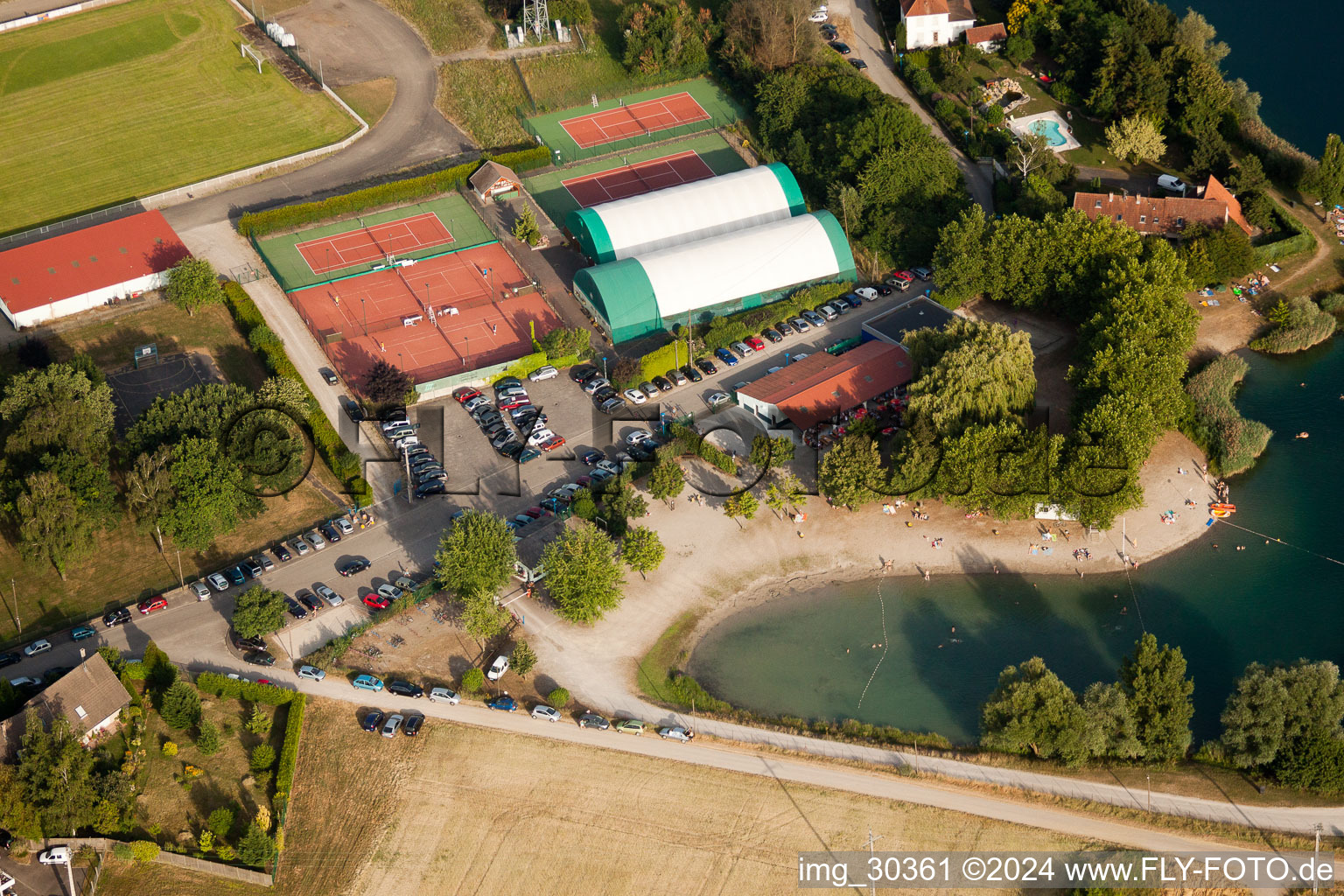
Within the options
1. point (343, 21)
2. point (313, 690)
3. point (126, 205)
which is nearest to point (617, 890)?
→ point (313, 690)

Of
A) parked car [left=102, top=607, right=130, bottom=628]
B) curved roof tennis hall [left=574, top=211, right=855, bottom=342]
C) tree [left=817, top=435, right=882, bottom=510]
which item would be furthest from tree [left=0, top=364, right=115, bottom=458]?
tree [left=817, top=435, right=882, bottom=510]

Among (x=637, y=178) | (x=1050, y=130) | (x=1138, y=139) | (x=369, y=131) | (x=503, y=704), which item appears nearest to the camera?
(x=503, y=704)

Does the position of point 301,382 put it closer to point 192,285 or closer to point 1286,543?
point 192,285

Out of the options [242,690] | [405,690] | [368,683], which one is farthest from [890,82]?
A: [242,690]

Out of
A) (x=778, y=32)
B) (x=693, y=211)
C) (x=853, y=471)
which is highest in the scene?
(x=778, y=32)

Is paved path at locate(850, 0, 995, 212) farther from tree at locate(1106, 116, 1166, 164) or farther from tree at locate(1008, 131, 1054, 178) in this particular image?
tree at locate(1106, 116, 1166, 164)
